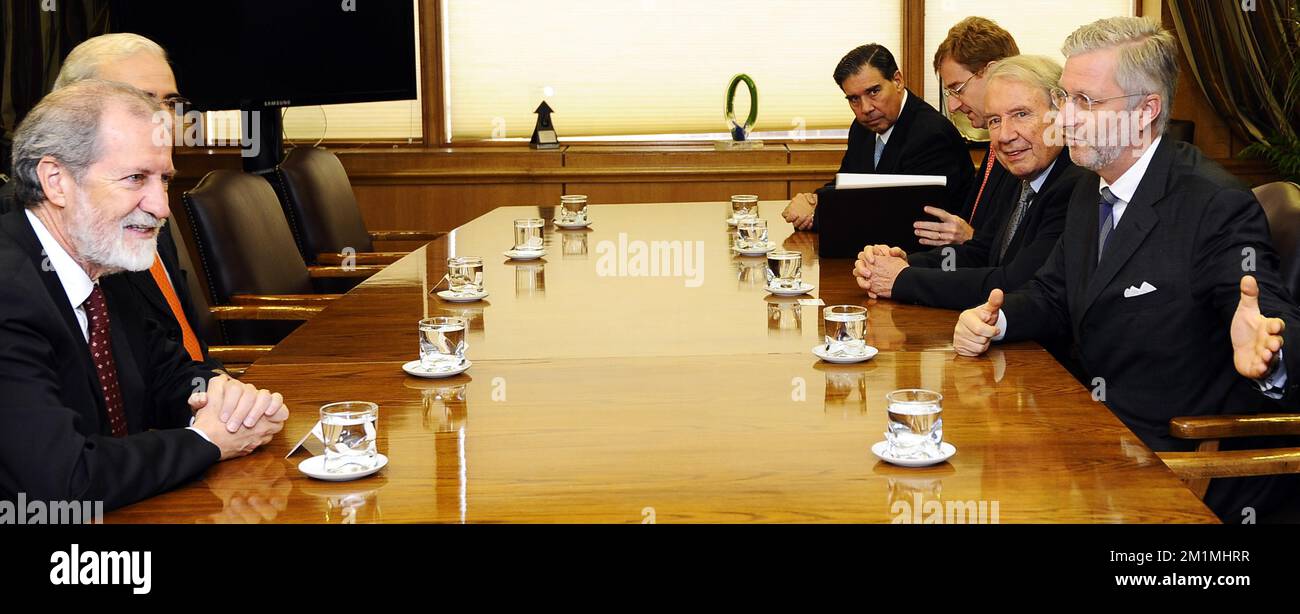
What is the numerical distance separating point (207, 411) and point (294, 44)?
404cm

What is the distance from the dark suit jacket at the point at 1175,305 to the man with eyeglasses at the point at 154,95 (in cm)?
184

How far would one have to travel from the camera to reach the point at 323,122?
275 inches

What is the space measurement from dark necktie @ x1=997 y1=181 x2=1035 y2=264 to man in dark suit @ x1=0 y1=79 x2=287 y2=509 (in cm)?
208

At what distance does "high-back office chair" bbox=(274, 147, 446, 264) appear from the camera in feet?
15.5

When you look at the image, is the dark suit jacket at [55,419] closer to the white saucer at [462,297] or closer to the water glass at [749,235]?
the white saucer at [462,297]

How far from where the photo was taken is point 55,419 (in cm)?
174

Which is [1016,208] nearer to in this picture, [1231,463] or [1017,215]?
[1017,215]

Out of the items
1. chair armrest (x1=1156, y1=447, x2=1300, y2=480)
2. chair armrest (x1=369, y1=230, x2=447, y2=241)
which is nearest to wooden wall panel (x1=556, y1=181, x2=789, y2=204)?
chair armrest (x1=369, y1=230, x2=447, y2=241)

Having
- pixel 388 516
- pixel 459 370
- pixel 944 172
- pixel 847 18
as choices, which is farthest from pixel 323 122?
pixel 388 516

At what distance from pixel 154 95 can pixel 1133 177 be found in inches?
92.4

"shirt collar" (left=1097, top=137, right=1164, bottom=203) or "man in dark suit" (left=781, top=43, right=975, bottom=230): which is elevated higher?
"man in dark suit" (left=781, top=43, right=975, bottom=230)

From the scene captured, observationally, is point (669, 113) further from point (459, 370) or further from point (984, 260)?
point (459, 370)

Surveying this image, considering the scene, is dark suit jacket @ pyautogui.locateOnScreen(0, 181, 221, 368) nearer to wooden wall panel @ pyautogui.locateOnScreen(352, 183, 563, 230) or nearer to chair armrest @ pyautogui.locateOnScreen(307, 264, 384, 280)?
chair armrest @ pyautogui.locateOnScreen(307, 264, 384, 280)

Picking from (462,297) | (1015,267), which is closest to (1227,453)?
(1015,267)
